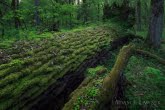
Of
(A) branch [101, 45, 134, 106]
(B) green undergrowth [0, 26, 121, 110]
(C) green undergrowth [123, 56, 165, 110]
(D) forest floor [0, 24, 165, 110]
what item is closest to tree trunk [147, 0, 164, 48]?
(D) forest floor [0, 24, 165, 110]

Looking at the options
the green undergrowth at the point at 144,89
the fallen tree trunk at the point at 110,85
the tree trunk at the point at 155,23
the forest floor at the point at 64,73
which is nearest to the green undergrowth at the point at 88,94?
the forest floor at the point at 64,73

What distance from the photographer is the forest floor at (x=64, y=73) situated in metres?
4.21

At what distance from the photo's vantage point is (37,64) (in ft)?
16.7

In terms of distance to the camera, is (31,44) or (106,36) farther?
(106,36)

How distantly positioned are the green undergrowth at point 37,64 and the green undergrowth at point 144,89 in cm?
158

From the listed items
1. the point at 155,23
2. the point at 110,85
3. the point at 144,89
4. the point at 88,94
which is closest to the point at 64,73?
the point at 88,94

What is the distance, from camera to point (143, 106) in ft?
18.8

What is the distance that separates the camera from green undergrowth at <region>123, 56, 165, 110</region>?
19.1 feet

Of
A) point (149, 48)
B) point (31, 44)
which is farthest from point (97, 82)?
point (149, 48)

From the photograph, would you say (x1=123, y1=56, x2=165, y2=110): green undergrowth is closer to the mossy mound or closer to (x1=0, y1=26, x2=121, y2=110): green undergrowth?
the mossy mound

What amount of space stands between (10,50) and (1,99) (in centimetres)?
204

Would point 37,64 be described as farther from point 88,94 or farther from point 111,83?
point 111,83

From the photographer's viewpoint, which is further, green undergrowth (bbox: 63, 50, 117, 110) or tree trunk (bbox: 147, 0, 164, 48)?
tree trunk (bbox: 147, 0, 164, 48)

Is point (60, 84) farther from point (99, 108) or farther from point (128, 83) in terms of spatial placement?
point (128, 83)
